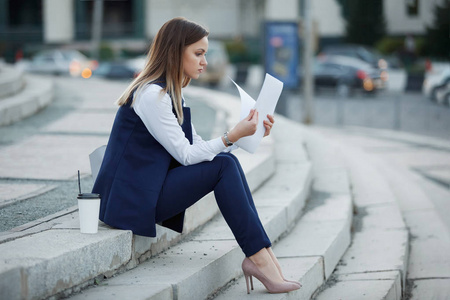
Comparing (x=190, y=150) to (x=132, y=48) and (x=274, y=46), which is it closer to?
(x=274, y=46)

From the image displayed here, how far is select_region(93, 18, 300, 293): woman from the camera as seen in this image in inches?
129

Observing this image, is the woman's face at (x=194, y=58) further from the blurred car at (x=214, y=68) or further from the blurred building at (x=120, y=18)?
the blurred building at (x=120, y=18)

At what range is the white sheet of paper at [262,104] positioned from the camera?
11.3ft

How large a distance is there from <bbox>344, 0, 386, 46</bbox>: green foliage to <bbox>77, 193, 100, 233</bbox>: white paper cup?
35267 mm

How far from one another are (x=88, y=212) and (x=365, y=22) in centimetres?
3565

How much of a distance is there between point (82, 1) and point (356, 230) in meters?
43.9

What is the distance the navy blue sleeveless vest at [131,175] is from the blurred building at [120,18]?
39491 millimetres

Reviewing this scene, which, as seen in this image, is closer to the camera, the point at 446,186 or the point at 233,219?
the point at 233,219

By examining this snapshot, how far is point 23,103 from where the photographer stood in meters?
8.62

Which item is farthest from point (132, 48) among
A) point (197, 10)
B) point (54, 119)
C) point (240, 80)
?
point (54, 119)

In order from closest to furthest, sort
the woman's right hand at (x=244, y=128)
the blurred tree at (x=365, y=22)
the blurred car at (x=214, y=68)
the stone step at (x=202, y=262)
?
the stone step at (x=202, y=262) < the woman's right hand at (x=244, y=128) < the blurred car at (x=214, y=68) < the blurred tree at (x=365, y=22)

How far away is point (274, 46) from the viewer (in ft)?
47.8

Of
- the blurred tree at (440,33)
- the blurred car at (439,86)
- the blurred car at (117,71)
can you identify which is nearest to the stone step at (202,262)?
the blurred car at (439,86)

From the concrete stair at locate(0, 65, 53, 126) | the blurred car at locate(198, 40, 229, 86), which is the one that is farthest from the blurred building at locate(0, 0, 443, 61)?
the concrete stair at locate(0, 65, 53, 126)
